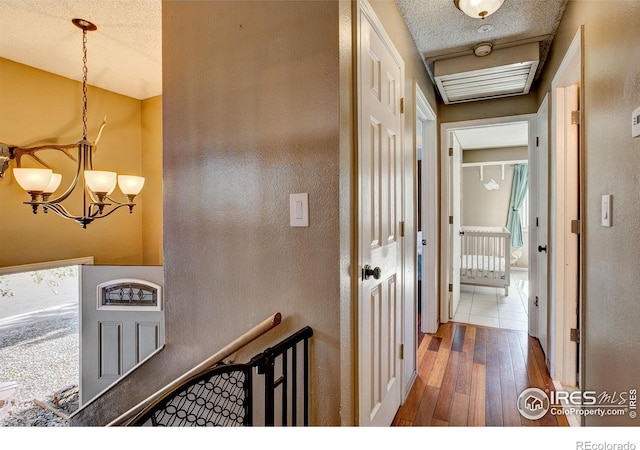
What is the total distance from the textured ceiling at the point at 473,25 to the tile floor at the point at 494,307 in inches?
102

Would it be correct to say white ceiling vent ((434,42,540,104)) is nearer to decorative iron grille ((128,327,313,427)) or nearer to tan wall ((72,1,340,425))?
tan wall ((72,1,340,425))

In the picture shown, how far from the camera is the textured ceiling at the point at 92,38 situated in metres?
2.02

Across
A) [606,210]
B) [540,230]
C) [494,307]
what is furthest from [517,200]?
[606,210]

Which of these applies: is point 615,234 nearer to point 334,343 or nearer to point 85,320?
point 334,343

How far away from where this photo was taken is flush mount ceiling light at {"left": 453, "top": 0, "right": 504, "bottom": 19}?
176 centimetres

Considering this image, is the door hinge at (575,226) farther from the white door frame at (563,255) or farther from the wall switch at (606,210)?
the wall switch at (606,210)

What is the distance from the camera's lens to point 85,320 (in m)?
2.65

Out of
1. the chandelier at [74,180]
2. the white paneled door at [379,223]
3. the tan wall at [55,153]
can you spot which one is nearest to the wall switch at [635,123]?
the white paneled door at [379,223]

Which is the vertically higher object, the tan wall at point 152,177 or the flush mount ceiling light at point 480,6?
the flush mount ceiling light at point 480,6

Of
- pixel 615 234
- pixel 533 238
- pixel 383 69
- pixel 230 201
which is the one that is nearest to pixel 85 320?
pixel 230 201

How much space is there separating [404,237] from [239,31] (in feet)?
4.67

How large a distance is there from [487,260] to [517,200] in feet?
8.78

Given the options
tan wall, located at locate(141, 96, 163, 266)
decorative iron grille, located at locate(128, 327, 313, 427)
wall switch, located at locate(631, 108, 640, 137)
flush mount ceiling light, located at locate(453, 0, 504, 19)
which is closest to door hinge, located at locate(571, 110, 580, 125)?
flush mount ceiling light, located at locate(453, 0, 504, 19)

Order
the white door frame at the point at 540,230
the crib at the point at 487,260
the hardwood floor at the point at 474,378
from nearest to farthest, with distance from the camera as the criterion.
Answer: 1. the hardwood floor at the point at 474,378
2. the white door frame at the point at 540,230
3. the crib at the point at 487,260
